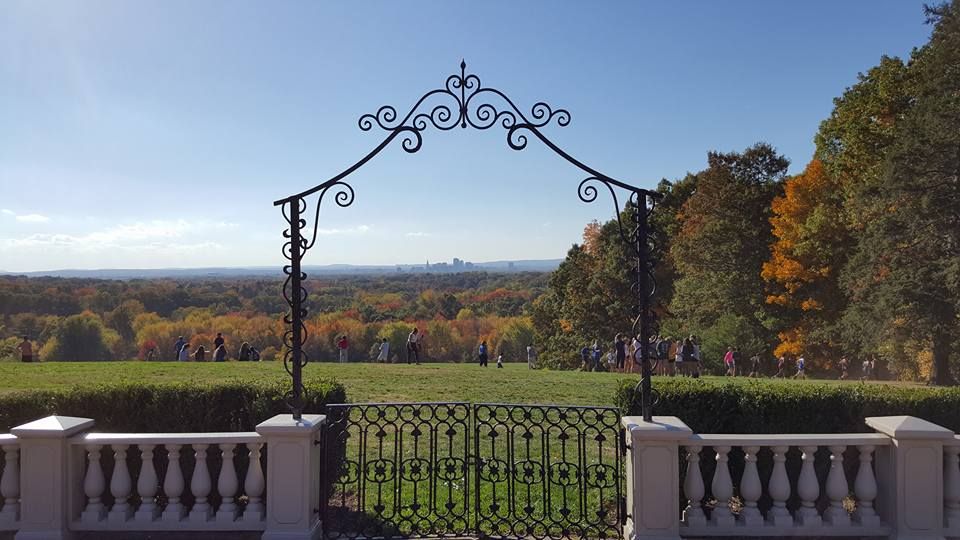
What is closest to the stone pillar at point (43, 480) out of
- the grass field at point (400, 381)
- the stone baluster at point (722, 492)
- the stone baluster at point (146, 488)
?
the stone baluster at point (146, 488)

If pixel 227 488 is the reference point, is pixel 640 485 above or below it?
above

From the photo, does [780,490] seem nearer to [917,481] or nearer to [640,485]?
[917,481]

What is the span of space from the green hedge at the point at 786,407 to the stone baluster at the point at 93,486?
536 centimetres

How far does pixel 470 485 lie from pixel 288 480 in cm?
337

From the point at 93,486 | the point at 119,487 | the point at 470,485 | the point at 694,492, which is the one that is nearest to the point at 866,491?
the point at 694,492

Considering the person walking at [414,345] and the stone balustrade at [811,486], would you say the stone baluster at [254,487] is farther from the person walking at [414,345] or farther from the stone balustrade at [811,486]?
the person walking at [414,345]

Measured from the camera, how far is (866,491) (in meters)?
5.30

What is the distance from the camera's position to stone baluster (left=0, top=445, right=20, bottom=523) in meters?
5.48

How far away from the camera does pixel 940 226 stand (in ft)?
79.8

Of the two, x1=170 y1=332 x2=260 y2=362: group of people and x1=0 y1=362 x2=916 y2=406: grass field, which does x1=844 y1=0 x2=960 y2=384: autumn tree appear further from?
x1=170 y1=332 x2=260 y2=362: group of people

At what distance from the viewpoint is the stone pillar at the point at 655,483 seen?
17.1ft

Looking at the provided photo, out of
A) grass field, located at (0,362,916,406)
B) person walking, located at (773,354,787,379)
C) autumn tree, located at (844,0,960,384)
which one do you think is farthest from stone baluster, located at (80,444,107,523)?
person walking, located at (773,354,787,379)

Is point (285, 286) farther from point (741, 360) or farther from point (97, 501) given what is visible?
point (741, 360)

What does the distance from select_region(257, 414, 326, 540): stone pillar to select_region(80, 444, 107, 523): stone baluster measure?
1467 millimetres
